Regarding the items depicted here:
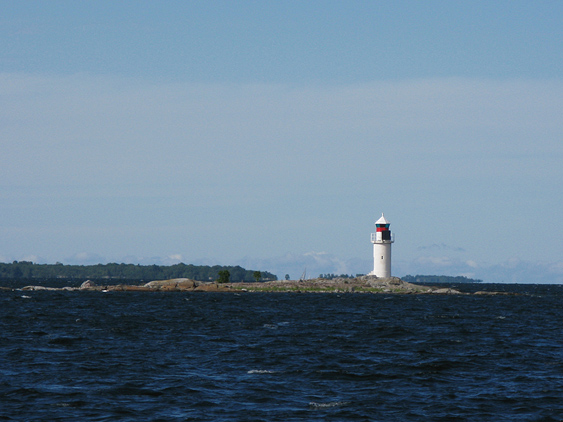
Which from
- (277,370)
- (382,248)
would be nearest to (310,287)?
(382,248)

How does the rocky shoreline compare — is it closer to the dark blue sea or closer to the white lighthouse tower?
the white lighthouse tower

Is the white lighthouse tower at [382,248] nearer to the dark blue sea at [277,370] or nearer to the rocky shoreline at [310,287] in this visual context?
the rocky shoreline at [310,287]

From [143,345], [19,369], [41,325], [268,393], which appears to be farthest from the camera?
[41,325]

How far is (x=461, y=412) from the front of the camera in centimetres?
2353

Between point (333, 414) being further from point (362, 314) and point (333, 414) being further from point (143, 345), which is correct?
point (362, 314)

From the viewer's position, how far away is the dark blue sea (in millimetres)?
23500

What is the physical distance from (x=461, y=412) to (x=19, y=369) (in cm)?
1875

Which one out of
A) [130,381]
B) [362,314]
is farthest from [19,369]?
[362,314]

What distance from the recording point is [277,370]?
31.5m

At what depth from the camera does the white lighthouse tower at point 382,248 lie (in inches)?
4496

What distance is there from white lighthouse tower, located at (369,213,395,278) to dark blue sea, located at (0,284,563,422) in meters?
57.3

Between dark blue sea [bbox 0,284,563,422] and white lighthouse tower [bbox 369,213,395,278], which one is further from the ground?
white lighthouse tower [bbox 369,213,395,278]

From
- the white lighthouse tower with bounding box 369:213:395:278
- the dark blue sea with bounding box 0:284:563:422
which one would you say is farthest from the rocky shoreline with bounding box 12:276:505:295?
the dark blue sea with bounding box 0:284:563:422

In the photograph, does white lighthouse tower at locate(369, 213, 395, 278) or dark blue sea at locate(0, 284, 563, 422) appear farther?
white lighthouse tower at locate(369, 213, 395, 278)
